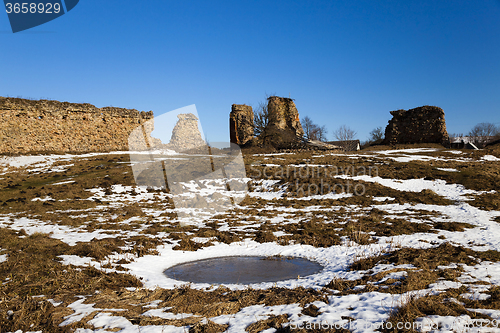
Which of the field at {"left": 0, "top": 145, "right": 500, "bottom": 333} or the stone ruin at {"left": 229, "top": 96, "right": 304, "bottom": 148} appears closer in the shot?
the field at {"left": 0, "top": 145, "right": 500, "bottom": 333}

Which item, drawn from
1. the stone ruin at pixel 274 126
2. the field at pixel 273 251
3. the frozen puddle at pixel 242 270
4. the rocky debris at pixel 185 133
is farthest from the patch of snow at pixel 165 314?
the rocky debris at pixel 185 133

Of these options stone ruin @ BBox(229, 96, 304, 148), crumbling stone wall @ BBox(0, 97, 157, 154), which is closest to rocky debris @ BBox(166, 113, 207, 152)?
crumbling stone wall @ BBox(0, 97, 157, 154)

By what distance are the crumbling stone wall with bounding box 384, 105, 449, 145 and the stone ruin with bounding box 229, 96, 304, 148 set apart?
9.66 m

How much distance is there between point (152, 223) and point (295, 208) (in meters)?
5.27

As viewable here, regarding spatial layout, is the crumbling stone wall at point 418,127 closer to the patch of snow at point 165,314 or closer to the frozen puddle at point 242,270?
the frozen puddle at point 242,270

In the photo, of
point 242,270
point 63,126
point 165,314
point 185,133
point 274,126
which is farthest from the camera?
point 185,133

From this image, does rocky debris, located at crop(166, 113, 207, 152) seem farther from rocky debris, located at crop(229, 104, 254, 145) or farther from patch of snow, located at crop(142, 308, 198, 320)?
patch of snow, located at crop(142, 308, 198, 320)

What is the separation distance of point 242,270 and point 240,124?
32.2m

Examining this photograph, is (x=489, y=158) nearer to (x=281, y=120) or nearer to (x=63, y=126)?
(x=281, y=120)

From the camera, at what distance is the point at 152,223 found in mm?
9750

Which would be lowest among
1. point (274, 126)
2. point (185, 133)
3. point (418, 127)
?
point (418, 127)

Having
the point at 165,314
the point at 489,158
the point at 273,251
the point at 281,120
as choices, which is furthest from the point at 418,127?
the point at 165,314

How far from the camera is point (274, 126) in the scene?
33.1 meters

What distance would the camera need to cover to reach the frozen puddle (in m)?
5.63
